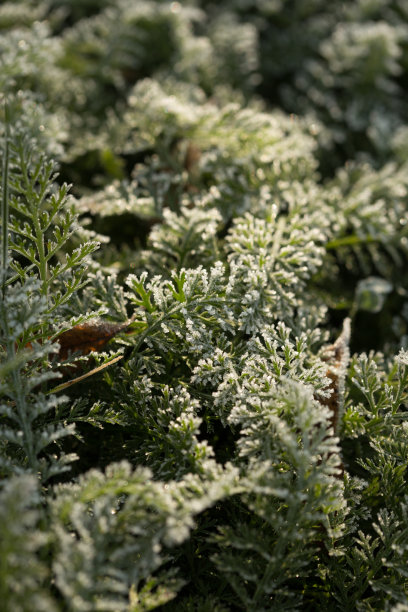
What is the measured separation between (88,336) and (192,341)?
0.28 metres

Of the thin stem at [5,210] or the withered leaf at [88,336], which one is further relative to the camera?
the withered leaf at [88,336]

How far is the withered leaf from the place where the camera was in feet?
4.22

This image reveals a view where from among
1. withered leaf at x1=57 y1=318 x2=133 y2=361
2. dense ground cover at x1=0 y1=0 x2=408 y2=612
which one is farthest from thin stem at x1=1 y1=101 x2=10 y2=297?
withered leaf at x1=57 y1=318 x2=133 y2=361

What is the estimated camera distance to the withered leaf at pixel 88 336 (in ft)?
4.22

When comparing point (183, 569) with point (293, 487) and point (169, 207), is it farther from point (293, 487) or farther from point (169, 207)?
point (169, 207)

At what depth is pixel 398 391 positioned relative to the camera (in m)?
1.25

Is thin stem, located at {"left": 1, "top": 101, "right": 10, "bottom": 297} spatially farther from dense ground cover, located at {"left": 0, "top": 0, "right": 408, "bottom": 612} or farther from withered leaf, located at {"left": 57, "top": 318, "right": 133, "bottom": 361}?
withered leaf, located at {"left": 57, "top": 318, "right": 133, "bottom": 361}

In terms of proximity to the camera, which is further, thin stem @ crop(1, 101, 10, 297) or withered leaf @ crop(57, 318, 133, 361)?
withered leaf @ crop(57, 318, 133, 361)

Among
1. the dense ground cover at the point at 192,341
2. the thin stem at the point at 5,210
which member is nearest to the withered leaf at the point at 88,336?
the dense ground cover at the point at 192,341

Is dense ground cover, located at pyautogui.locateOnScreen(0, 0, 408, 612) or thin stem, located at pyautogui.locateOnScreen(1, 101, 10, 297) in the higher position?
thin stem, located at pyautogui.locateOnScreen(1, 101, 10, 297)

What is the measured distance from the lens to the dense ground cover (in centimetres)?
95

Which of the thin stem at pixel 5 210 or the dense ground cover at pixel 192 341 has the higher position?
the thin stem at pixel 5 210

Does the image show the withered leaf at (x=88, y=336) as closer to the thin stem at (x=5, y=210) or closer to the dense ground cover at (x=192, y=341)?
the dense ground cover at (x=192, y=341)

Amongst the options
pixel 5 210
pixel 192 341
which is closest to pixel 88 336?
pixel 192 341
